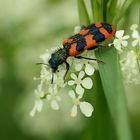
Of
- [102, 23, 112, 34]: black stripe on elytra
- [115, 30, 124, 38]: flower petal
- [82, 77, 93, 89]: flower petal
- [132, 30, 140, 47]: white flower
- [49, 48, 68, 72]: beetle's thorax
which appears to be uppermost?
[102, 23, 112, 34]: black stripe on elytra

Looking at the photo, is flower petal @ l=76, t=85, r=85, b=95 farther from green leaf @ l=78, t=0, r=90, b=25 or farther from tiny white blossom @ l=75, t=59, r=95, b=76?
green leaf @ l=78, t=0, r=90, b=25

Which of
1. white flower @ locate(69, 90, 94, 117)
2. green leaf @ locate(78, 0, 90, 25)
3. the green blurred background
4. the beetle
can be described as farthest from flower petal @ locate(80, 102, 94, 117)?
the green blurred background

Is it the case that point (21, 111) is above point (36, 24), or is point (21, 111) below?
below

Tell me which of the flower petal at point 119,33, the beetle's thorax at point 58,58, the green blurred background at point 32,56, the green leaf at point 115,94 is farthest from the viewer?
the green blurred background at point 32,56

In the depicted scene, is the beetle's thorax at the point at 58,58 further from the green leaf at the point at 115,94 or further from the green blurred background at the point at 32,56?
the green blurred background at the point at 32,56

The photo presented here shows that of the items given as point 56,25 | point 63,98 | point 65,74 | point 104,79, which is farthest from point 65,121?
point 104,79

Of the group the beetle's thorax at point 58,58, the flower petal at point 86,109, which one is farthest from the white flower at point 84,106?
the beetle's thorax at point 58,58

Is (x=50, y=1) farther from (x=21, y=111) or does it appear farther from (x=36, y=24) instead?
(x=21, y=111)
